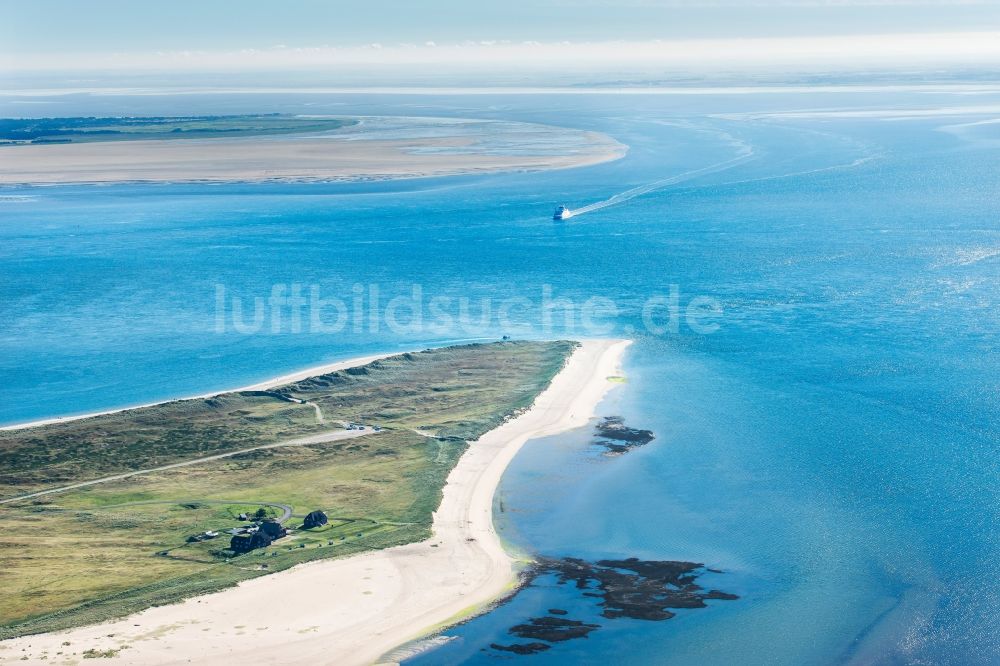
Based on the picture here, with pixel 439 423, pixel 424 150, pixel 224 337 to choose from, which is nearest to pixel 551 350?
pixel 439 423

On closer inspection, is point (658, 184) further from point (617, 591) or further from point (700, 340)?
point (617, 591)

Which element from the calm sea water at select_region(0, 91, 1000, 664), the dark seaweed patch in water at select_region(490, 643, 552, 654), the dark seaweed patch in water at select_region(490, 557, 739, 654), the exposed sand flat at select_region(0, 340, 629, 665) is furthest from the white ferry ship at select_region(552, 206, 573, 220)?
the dark seaweed patch in water at select_region(490, 643, 552, 654)

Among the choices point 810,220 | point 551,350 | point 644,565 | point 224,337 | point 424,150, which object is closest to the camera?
point 644,565

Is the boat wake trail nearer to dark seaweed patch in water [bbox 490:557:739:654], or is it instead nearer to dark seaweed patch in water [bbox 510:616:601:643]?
dark seaweed patch in water [bbox 490:557:739:654]

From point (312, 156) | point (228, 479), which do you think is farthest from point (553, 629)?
point (312, 156)

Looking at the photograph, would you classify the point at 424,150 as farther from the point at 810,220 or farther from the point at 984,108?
the point at 984,108

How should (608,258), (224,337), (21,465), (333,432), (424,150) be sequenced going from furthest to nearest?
(424,150) → (608,258) → (224,337) → (333,432) → (21,465)
